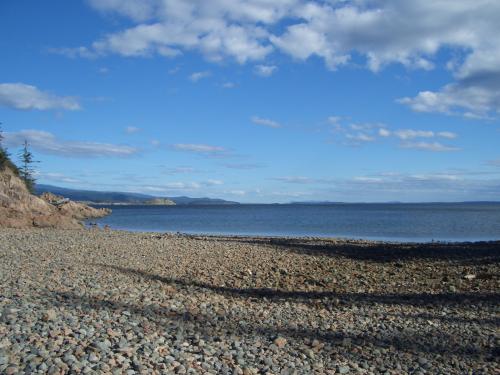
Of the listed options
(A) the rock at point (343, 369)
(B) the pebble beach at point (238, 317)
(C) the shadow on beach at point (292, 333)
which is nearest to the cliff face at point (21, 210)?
(B) the pebble beach at point (238, 317)

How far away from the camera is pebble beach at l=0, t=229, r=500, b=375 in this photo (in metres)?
6.65

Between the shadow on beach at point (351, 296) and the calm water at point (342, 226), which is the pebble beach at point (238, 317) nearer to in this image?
the shadow on beach at point (351, 296)

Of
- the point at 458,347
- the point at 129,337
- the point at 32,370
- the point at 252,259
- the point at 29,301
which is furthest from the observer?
the point at 252,259

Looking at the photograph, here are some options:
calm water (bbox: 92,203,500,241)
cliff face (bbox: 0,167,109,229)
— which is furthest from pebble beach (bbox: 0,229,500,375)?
calm water (bbox: 92,203,500,241)

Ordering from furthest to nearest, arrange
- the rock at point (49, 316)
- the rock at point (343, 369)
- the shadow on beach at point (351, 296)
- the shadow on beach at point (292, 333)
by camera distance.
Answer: the shadow on beach at point (351, 296)
the shadow on beach at point (292, 333)
the rock at point (49, 316)
the rock at point (343, 369)

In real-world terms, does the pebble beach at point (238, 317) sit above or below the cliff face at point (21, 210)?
below

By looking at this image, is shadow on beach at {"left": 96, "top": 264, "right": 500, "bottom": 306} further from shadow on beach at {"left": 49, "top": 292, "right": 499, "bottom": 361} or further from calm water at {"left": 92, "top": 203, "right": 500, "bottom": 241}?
calm water at {"left": 92, "top": 203, "right": 500, "bottom": 241}

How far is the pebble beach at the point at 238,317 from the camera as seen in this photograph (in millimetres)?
6648

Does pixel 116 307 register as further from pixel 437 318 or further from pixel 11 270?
pixel 437 318

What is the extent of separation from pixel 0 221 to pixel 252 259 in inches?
787

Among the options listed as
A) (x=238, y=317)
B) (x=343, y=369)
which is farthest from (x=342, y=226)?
(x=343, y=369)

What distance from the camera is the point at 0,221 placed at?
102ft

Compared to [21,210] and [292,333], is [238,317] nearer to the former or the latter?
[292,333]

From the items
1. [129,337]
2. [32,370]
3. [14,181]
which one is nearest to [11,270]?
[129,337]
